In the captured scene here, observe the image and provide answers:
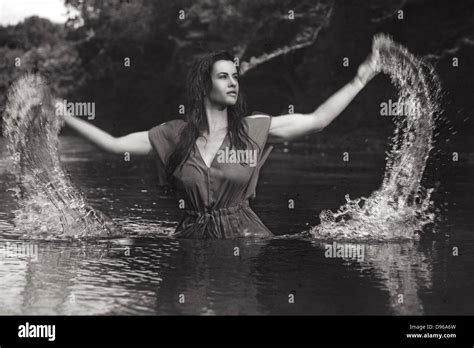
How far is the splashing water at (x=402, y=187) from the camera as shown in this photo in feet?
26.3

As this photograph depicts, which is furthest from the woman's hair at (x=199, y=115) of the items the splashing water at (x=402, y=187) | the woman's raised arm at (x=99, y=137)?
the splashing water at (x=402, y=187)

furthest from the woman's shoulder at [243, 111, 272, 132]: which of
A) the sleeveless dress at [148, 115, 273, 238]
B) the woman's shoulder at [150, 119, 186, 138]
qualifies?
the woman's shoulder at [150, 119, 186, 138]

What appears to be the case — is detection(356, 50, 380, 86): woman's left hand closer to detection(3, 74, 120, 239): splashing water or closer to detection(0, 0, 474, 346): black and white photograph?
detection(0, 0, 474, 346): black and white photograph

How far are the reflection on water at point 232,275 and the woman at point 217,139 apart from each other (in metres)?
0.37

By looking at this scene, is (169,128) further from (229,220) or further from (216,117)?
(229,220)

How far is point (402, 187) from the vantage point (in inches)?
363

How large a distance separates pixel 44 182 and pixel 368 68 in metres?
3.22

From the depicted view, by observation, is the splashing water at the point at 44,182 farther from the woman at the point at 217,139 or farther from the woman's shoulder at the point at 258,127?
the woman's shoulder at the point at 258,127

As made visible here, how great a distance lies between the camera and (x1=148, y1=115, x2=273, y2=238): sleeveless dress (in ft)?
22.6

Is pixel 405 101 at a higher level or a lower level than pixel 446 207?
higher

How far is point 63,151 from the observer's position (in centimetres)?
2230
